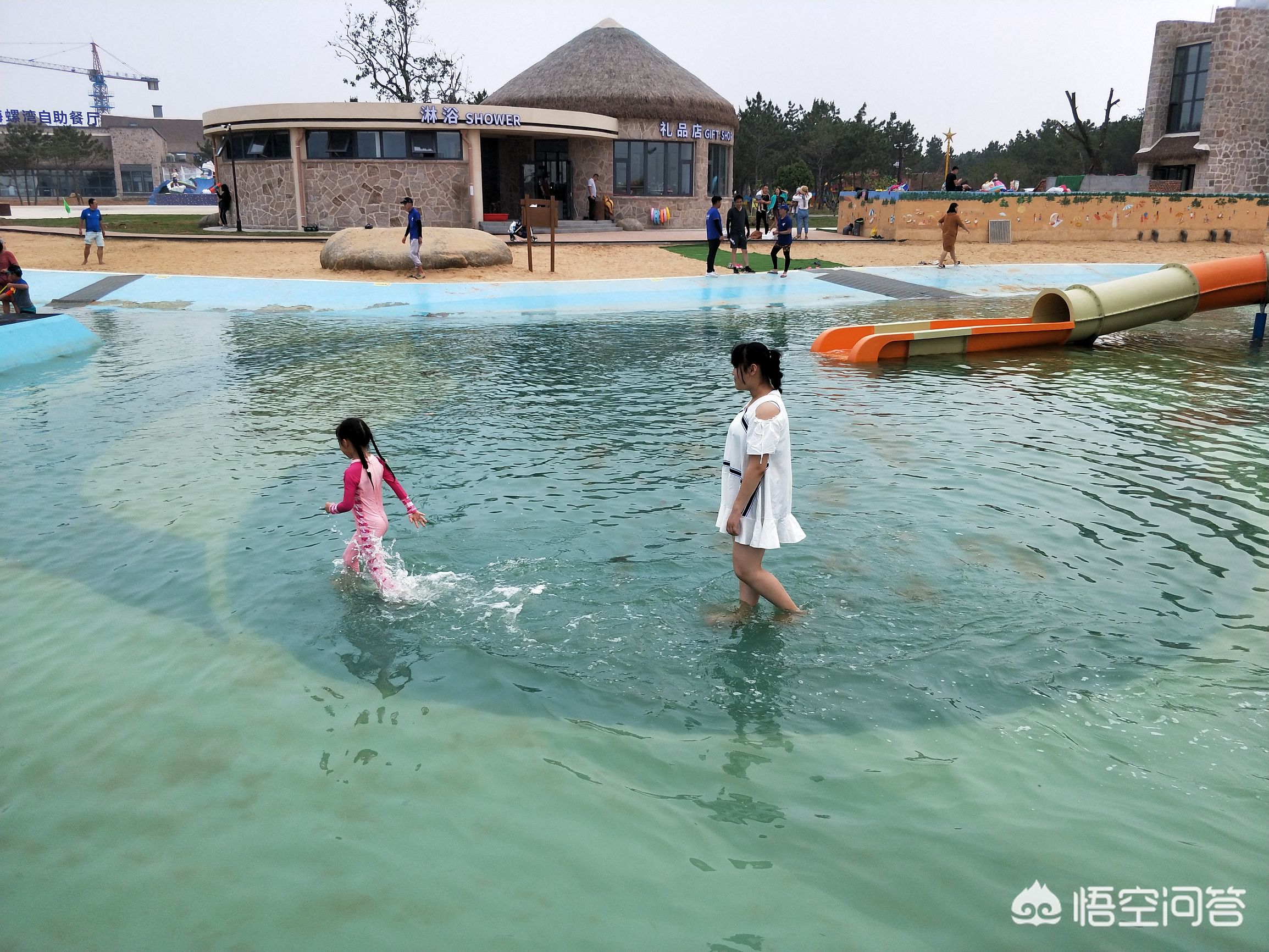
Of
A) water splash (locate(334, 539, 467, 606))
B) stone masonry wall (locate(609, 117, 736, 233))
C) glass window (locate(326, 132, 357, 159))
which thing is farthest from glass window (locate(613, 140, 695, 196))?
water splash (locate(334, 539, 467, 606))

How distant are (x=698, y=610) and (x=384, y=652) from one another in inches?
76.3

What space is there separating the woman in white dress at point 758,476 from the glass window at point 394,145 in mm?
30747

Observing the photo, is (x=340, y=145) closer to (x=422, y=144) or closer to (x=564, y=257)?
(x=422, y=144)

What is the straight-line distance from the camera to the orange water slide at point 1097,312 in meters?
14.8

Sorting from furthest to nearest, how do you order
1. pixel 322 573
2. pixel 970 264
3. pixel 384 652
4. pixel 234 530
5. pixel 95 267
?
1. pixel 970 264
2. pixel 95 267
3. pixel 234 530
4. pixel 322 573
5. pixel 384 652

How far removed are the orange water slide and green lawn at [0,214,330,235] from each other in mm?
24343

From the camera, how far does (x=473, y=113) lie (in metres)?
32.3

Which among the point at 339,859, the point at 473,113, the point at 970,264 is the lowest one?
the point at 339,859

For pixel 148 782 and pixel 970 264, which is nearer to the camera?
pixel 148 782

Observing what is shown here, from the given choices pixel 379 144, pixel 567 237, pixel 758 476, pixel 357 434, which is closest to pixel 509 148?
pixel 379 144

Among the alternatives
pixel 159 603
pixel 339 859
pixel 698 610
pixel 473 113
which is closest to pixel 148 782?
pixel 339 859

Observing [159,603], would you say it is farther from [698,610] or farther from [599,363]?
[599,363]

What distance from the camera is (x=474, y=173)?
33.5 metres

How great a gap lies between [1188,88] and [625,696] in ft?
158
